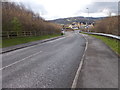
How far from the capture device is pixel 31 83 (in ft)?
15.6

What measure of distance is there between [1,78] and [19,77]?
2.66ft

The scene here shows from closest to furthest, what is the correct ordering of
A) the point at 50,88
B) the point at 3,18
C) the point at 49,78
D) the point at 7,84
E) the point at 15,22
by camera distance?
the point at 50,88, the point at 7,84, the point at 49,78, the point at 3,18, the point at 15,22

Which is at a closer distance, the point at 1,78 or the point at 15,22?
the point at 1,78

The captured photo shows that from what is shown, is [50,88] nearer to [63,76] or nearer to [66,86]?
[66,86]

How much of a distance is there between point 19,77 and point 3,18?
1598 centimetres

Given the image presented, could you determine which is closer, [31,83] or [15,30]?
[31,83]

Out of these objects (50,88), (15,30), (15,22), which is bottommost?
(50,88)

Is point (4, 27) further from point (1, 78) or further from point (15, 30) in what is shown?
point (1, 78)

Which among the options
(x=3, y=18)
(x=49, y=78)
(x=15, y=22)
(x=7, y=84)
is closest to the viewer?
(x=7, y=84)

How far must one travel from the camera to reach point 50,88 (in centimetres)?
432

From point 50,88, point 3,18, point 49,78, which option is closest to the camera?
point 50,88

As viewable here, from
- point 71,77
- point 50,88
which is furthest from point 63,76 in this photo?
point 50,88

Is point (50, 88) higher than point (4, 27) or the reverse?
the reverse

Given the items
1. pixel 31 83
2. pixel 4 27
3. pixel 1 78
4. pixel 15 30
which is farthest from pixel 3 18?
pixel 31 83
